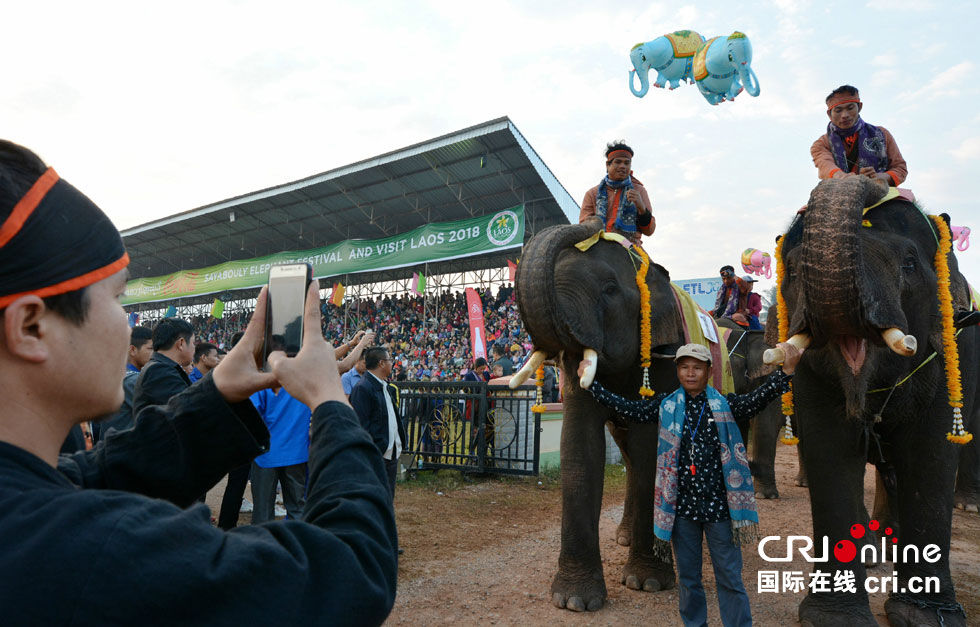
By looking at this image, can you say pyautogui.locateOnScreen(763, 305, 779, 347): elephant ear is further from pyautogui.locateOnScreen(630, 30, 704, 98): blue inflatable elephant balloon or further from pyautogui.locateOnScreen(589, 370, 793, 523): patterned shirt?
pyautogui.locateOnScreen(630, 30, 704, 98): blue inflatable elephant balloon

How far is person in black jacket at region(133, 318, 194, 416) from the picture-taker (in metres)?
3.54

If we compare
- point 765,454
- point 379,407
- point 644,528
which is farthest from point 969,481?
point 379,407

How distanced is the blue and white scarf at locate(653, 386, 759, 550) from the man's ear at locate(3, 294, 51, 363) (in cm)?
325

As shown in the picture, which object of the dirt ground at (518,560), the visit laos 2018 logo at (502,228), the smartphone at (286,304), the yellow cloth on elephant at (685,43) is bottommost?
the dirt ground at (518,560)

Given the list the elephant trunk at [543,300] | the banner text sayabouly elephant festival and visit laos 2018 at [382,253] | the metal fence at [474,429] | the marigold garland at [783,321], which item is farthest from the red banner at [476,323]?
the marigold garland at [783,321]

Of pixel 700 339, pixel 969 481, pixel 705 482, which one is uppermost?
pixel 700 339

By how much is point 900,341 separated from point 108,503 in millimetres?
3267

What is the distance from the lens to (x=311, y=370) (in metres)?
1.10

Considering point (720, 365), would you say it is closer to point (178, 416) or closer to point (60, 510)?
point (178, 416)

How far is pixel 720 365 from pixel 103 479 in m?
5.16

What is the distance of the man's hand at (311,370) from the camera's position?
1.09 meters

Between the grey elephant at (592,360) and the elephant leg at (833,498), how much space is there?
98 cm

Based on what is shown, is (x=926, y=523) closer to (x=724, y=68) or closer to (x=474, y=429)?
(x=474, y=429)

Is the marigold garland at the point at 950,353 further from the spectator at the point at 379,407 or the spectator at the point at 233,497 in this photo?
the spectator at the point at 233,497
